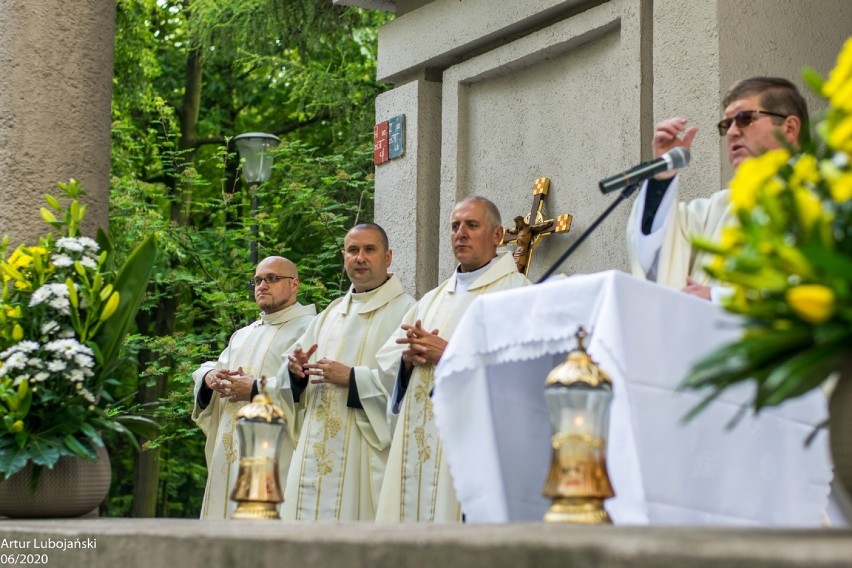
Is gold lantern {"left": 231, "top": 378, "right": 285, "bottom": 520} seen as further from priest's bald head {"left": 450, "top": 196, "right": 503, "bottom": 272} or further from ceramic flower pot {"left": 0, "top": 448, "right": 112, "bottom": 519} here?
priest's bald head {"left": 450, "top": 196, "right": 503, "bottom": 272}

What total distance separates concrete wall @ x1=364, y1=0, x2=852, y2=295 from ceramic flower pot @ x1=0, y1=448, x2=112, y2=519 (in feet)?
10.0

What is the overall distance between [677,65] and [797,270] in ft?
15.3

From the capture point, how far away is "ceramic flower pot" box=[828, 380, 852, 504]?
2338mm

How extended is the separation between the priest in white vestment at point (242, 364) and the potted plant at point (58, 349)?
2.62m

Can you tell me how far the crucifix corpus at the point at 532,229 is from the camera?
24.3 feet

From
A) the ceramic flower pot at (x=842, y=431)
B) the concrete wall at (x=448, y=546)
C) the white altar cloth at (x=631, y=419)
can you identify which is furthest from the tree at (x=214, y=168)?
the ceramic flower pot at (x=842, y=431)

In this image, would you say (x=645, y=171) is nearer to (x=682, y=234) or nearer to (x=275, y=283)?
(x=682, y=234)

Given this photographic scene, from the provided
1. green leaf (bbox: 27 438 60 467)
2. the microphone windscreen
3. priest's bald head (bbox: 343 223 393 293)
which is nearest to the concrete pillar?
priest's bald head (bbox: 343 223 393 293)

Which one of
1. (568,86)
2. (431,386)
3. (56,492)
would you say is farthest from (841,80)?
(568,86)

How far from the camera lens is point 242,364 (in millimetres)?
8422

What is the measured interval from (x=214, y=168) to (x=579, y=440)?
52.3 ft

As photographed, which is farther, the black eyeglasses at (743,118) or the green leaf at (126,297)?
the green leaf at (126,297)

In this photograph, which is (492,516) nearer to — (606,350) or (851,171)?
(606,350)

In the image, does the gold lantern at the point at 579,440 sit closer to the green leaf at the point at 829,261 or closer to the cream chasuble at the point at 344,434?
the green leaf at the point at 829,261
